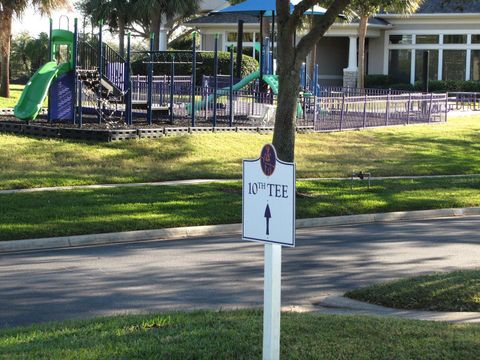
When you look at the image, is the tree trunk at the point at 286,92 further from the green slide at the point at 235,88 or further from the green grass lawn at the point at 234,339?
the green slide at the point at 235,88

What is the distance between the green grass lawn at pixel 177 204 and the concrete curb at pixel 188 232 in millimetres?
207

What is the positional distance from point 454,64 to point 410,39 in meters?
3.27

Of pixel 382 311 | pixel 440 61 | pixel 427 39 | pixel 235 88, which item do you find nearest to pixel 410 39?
pixel 427 39

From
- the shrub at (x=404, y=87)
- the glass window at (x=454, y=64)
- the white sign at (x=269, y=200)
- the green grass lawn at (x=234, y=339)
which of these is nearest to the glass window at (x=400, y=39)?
the glass window at (x=454, y=64)

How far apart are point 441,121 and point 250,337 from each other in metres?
29.5

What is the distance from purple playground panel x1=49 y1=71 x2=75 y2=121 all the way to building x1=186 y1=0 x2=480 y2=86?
26.4 metres

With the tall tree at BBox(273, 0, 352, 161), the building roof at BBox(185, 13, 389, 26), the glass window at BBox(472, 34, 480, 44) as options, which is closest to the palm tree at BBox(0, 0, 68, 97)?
the building roof at BBox(185, 13, 389, 26)

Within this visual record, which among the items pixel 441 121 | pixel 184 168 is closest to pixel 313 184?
pixel 184 168

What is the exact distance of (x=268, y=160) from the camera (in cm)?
559

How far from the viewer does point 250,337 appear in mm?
6590

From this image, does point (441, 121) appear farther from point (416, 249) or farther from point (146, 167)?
point (416, 249)

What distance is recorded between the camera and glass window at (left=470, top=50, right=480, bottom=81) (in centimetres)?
5156

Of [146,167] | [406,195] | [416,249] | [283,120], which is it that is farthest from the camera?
[146,167]

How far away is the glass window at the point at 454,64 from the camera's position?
2053 inches
